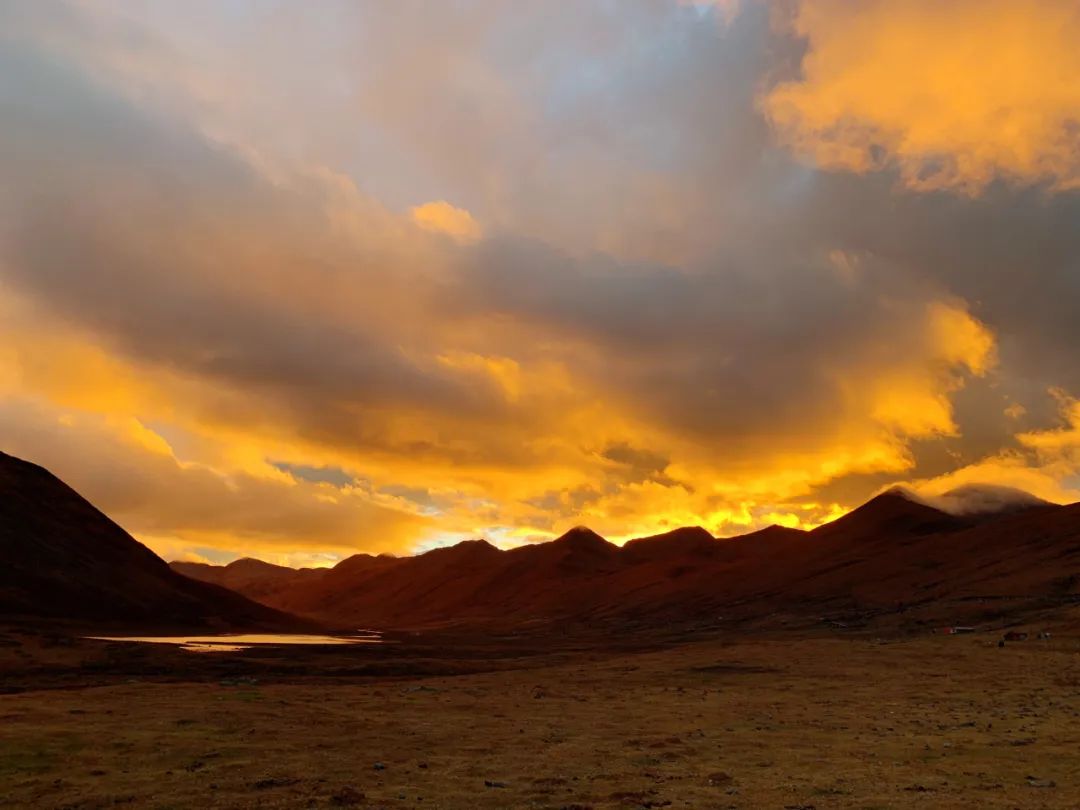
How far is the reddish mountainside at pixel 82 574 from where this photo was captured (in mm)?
92875

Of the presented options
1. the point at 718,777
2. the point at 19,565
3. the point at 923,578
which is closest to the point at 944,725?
the point at 718,777

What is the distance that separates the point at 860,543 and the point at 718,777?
5348 inches

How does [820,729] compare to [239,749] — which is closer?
[239,749]

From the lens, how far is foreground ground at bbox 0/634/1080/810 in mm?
16422

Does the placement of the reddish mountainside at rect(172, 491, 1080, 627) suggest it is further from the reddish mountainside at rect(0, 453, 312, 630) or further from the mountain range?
the reddish mountainside at rect(0, 453, 312, 630)

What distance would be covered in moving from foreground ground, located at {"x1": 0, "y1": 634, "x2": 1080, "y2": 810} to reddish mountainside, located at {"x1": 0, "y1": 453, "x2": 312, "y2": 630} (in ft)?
195

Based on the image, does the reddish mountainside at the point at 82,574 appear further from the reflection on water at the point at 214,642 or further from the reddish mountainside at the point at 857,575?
the reddish mountainside at the point at 857,575

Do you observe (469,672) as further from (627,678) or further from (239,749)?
(239,749)

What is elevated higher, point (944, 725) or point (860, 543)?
point (860, 543)

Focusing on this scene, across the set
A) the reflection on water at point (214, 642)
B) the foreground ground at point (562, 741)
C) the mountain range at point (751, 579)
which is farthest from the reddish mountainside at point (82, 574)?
the foreground ground at point (562, 741)

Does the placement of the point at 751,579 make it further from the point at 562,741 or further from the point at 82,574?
the point at 562,741

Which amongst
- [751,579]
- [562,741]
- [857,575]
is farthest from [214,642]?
[751,579]

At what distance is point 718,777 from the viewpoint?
1838 centimetres

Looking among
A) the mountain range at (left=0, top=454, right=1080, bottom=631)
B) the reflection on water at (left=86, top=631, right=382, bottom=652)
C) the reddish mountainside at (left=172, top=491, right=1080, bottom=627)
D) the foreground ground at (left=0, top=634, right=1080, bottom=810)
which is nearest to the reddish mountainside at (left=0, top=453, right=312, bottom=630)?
the mountain range at (left=0, top=454, right=1080, bottom=631)
